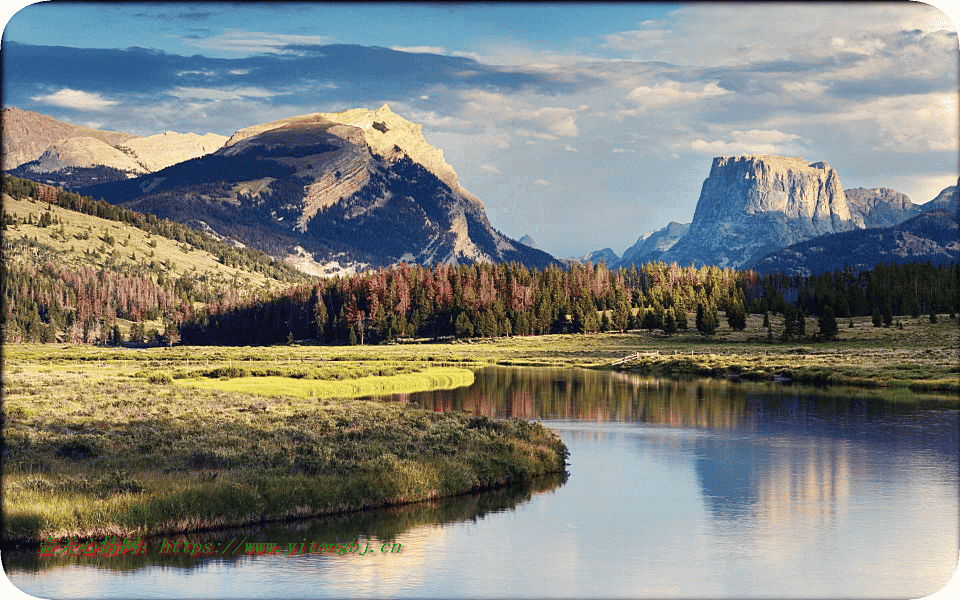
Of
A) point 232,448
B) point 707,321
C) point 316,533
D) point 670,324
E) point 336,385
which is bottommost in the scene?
point 316,533

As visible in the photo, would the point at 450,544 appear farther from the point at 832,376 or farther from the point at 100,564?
the point at 832,376

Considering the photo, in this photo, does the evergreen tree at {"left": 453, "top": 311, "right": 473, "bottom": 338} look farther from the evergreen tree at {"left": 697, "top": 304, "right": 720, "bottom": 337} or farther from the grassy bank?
the grassy bank

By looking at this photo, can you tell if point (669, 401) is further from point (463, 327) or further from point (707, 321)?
point (463, 327)

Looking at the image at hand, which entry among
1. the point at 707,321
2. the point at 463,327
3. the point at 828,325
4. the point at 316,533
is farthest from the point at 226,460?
the point at 463,327

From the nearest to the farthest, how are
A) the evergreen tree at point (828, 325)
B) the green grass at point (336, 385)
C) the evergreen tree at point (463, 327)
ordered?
the green grass at point (336, 385)
the evergreen tree at point (828, 325)
the evergreen tree at point (463, 327)

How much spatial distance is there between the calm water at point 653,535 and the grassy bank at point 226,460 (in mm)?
1148

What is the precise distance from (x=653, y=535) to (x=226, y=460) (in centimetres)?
1674

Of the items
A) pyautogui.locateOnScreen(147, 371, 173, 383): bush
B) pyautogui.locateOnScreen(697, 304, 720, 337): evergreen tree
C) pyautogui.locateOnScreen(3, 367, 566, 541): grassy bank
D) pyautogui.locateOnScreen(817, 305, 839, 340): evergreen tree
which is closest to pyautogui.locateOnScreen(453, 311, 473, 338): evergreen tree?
pyautogui.locateOnScreen(697, 304, 720, 337): evergreen tree

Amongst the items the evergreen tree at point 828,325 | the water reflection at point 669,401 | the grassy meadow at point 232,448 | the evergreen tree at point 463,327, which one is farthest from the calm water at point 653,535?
the evergreen tree at point 463,327

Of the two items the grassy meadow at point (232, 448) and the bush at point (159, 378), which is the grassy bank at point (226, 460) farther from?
the bush at point (159, 378)

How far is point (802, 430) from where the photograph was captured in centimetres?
5788

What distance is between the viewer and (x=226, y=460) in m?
36.2

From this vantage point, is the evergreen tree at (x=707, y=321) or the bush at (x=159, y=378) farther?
the evergreen tree at (x=707, y=321)

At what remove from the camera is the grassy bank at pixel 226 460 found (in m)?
29.0
